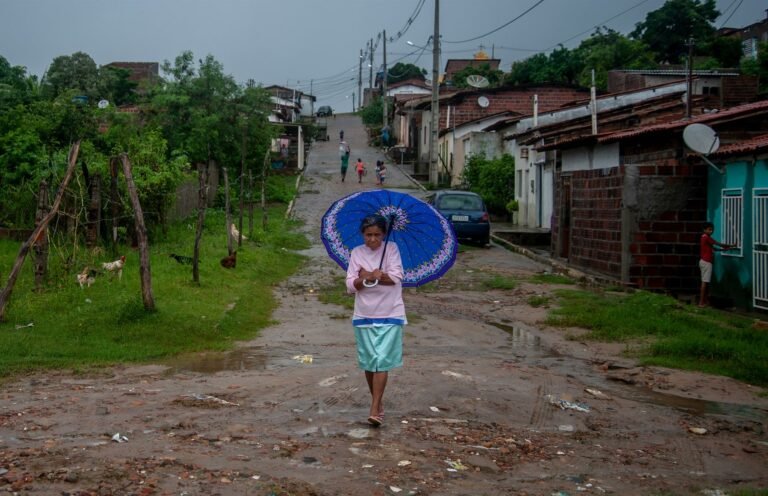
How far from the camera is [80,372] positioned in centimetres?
873

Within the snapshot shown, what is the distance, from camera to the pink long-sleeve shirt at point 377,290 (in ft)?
21.8

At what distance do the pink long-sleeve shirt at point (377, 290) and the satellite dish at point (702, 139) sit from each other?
9.74m

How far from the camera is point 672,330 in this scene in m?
11.7

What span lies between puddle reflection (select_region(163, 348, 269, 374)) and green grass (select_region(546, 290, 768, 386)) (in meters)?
4.60

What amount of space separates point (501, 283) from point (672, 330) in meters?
5.63

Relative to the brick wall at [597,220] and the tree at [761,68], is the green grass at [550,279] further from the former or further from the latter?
the tree at [761,68]

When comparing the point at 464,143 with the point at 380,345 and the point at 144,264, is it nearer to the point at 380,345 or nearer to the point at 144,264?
the point at 144,264

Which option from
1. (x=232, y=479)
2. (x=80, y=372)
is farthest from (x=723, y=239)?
(x=232, y=479)

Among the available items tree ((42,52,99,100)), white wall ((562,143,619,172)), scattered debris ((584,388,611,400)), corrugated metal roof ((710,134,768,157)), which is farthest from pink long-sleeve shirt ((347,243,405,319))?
tree ((42,52,99,100))

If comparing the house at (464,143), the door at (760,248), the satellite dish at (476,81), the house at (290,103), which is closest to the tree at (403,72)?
the house at (290,103)

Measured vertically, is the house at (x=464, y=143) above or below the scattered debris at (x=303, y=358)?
above

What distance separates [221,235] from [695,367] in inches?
593

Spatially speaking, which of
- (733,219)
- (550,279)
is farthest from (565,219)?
(733,219)

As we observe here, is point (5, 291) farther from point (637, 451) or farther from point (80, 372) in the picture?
point (637, 451)
